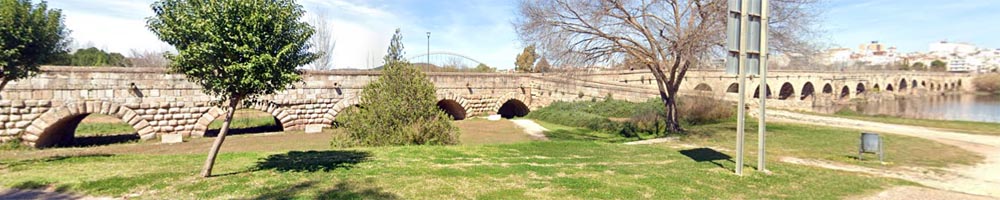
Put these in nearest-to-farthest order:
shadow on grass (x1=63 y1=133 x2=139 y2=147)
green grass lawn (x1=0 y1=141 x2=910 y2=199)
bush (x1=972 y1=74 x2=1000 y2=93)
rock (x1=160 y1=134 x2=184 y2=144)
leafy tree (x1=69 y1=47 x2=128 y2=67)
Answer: green grass lawn (x1=0 y1=141 x2=910 y2=199)
shadow on grass (x1=63 y1=133 x2=139 y2=147)
rock (x1=160 y1=134 x2=184 y2=144)
leafy tree (x1=69 y1=47 x2=128 y2=67)
bush (x1=972 y1=74 x2=1000 y2=93)

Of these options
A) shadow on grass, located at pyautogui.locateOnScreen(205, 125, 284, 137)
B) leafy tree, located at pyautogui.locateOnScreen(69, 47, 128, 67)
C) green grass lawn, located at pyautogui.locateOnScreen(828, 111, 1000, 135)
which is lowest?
shadow on grass, located at pyautogui.locateOnScreen(205, 125, 284, 137)

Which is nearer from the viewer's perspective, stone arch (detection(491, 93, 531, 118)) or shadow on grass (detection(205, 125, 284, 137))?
shadow on grass (detection(205, 125, 284, 137))

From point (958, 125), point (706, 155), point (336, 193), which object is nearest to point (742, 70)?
point (706, 155)

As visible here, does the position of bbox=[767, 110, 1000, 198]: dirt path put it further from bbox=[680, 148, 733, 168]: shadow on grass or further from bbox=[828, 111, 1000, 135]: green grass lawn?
bbox=[680, 148, 733, 168]: shadow on grass

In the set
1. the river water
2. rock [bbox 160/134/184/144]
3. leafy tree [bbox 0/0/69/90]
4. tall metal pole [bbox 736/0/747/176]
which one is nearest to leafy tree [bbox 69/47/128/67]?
rock [bbox 160/134/184/144]

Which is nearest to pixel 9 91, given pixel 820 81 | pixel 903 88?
pixel 820 81

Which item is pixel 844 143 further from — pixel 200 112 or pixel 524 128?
pixel 200 112

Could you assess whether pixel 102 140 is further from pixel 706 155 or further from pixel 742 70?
pixel 742 70

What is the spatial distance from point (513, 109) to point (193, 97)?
681 inches

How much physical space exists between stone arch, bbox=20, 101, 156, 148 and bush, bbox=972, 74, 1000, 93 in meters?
95.1

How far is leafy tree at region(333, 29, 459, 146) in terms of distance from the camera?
1171 cm

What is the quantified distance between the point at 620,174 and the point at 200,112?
1611 centimetres

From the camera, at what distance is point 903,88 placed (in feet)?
236

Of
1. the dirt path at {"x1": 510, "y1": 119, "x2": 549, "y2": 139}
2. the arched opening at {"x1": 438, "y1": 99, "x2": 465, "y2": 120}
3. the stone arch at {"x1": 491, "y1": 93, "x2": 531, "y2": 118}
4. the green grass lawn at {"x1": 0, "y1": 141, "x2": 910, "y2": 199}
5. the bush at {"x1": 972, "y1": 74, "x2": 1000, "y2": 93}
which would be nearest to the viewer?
the green grass lawn at {"x1": 0, "y1": 141, "x2": 910, "y2": 199}
